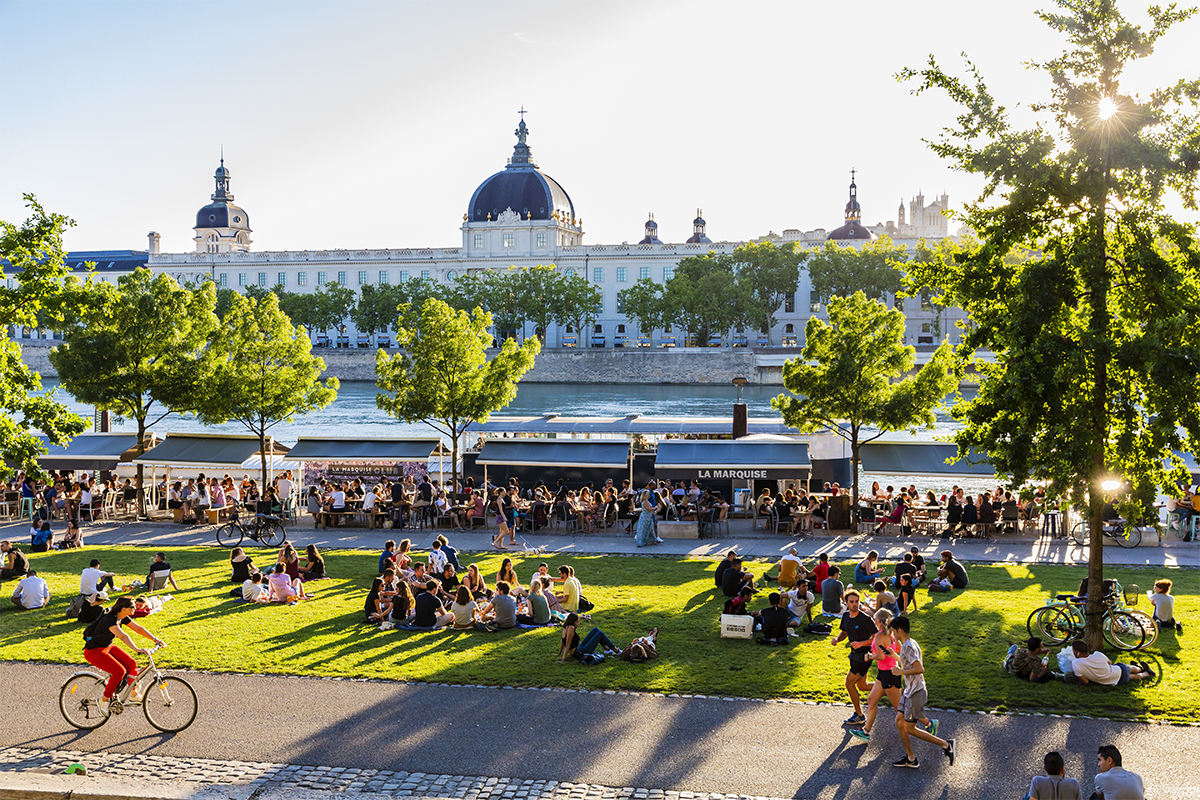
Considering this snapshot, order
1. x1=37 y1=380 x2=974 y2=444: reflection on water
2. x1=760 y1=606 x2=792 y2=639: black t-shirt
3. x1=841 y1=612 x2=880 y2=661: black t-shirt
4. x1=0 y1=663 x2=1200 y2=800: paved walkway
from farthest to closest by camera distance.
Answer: x1=37 y1=380 x2=974 y2=444: reflection on water
x1=760 y1=606 x2=792 y2=639: black t-shirt
x1=841 y1=612 x2=880 y2=661: black t-shirt
x1=0 y1=663 x2=1200 y2=800: paved walkway

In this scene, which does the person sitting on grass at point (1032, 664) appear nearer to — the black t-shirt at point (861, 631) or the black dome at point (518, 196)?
the black t-shirt at point (861, 631)

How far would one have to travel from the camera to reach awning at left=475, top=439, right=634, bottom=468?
24859 millimetres

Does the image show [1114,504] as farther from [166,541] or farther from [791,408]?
[166,541]

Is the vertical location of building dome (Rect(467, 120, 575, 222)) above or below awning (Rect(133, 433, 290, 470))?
above

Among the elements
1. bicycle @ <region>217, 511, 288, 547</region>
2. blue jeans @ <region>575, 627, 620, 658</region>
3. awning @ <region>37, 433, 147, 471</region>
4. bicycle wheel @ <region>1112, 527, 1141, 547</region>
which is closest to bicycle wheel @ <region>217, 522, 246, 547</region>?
bicycle @ <region>217, 511, 288, 547</region>

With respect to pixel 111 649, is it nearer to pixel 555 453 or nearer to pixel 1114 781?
pixel 1114 781

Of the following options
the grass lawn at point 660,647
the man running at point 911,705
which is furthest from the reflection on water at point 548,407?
the man running at point 911,705

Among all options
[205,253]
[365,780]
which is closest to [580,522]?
[365,780]

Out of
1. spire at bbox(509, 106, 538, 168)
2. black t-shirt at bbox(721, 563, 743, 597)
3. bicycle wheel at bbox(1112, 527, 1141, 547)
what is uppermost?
spire at bbox(509, 106, 538, 168)

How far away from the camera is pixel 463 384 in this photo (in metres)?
25.9

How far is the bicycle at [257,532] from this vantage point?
20.8 metres

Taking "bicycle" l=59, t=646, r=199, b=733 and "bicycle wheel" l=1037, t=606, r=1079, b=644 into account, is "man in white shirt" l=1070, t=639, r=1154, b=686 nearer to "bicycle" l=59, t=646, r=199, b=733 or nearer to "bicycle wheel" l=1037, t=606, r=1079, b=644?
"bicycle wheel" l=1037, t=606, r=1079, b=644

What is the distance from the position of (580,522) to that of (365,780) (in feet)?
48.6

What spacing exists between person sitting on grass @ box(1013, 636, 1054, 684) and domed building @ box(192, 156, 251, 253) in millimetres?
152570
